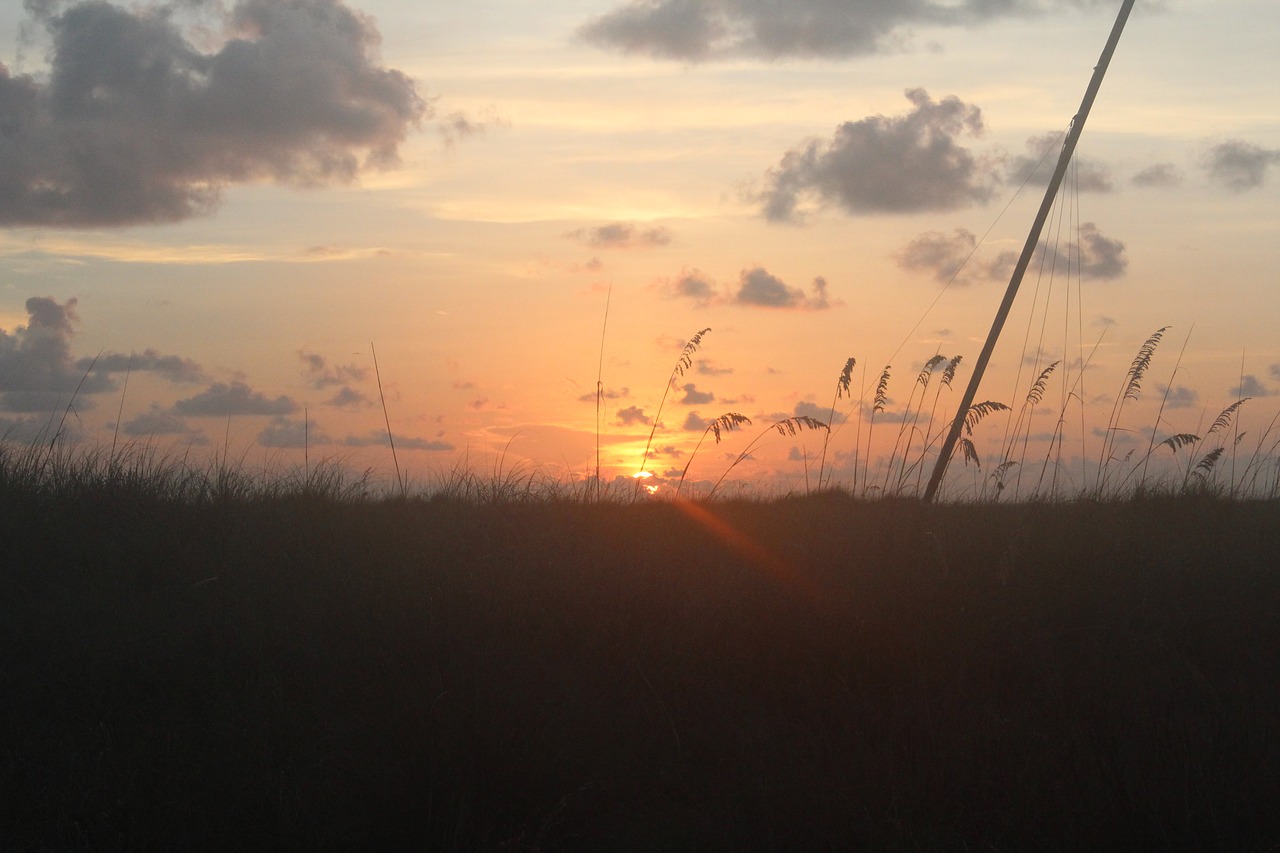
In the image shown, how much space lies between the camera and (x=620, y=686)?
516cm

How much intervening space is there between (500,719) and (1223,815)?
2.90 meters

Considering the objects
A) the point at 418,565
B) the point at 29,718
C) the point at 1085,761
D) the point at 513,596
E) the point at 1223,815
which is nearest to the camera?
the point at 1223,815

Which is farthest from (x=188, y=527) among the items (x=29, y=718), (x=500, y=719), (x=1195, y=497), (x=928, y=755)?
(x=1195, y=497)

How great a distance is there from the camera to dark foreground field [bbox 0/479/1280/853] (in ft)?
13.3

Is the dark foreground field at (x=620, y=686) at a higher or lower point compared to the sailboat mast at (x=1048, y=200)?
lower

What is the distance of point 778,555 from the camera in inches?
277

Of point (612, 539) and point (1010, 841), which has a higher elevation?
point (612, 539)

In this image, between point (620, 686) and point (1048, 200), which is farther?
point (1048, 200)

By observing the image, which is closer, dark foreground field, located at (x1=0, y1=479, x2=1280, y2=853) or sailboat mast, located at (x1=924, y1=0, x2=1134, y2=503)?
dark foreground field, located at (x1=0, y1=479, x2=1280, y2=853)

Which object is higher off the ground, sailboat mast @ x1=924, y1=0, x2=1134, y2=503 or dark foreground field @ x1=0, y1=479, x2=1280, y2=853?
sailboat mast @ x1=924, y1=0, x2=1134, y2=503

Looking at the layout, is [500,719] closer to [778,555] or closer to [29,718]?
[29,718]

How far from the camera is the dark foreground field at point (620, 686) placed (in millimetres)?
4039

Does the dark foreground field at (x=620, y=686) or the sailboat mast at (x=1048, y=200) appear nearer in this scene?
the dark foreground field at (x=620, y=686)

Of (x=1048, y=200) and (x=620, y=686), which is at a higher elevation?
(x=1048, y=200)
